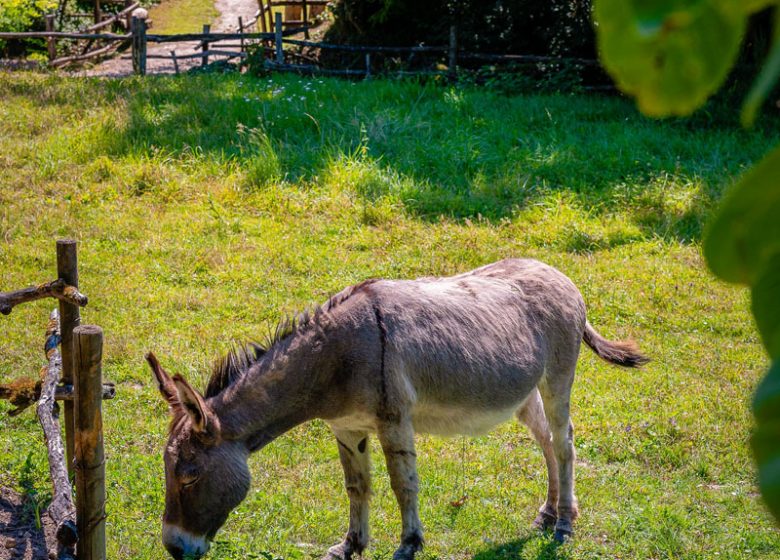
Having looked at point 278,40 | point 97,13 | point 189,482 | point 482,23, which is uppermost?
point 97,13

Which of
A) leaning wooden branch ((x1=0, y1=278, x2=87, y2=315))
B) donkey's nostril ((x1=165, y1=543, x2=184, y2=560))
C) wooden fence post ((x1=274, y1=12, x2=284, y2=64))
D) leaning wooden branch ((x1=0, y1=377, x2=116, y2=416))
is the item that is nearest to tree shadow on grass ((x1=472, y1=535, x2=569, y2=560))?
donkey's nostril ((x1=165, y1=543, x2=184, y2=560))

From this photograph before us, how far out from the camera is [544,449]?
6.03 metres

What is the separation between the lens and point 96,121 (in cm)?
1361

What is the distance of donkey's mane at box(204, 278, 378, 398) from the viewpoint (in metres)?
4.88

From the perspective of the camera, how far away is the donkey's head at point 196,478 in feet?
14.5

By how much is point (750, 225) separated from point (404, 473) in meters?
4.63

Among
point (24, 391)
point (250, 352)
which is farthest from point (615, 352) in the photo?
point (24, 391)

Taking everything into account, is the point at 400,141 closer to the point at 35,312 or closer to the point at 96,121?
the point at 96,121

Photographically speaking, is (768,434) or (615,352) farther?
(615,352)

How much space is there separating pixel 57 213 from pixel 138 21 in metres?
7.76

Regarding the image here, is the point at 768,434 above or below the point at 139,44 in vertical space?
below

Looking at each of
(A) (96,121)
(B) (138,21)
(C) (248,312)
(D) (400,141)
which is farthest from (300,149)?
(B) (138,21)

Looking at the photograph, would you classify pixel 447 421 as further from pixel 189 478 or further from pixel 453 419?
pixel 189 478

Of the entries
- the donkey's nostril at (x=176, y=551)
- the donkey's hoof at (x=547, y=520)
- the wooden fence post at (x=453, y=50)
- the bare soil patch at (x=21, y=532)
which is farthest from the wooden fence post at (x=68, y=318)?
the wooden fence post at (x=453, y=50)
